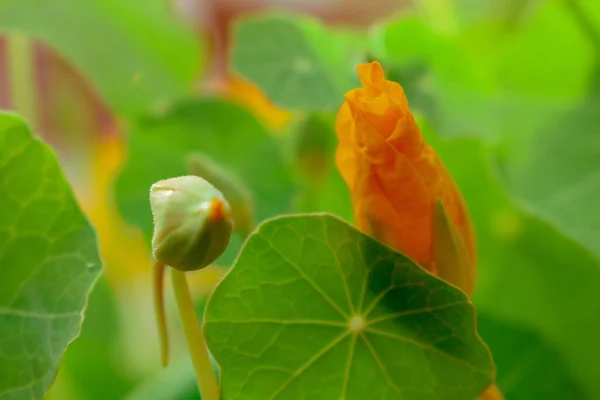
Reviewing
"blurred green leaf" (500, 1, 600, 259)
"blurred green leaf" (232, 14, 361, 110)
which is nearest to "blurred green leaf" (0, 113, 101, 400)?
"blurred green leaf" (232, 14, 361, 110)

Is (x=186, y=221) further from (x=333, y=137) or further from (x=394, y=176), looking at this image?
(x=333, y=137)

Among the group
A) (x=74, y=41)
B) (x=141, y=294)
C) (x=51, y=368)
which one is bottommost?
(x=141, y=294)

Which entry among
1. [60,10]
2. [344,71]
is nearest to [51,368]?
[344,71]

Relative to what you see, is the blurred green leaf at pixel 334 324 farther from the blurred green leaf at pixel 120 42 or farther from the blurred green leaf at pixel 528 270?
the blurred green leaf at pixel 120 42

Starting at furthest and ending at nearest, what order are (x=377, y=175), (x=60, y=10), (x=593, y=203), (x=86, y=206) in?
(x=86, y=206) → (x=60, y=10) → (x=593, y=203) → (x=377, y=175)

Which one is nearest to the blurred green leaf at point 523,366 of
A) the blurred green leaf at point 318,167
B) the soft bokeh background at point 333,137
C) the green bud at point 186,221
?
the soft bokeh background at point 333,137

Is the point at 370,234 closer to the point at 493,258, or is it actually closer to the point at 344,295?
Answer: the point at 344,295

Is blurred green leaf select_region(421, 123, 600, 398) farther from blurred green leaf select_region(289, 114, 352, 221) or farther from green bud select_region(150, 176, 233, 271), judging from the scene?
green bud select_region(150, 176, 233, 271)
